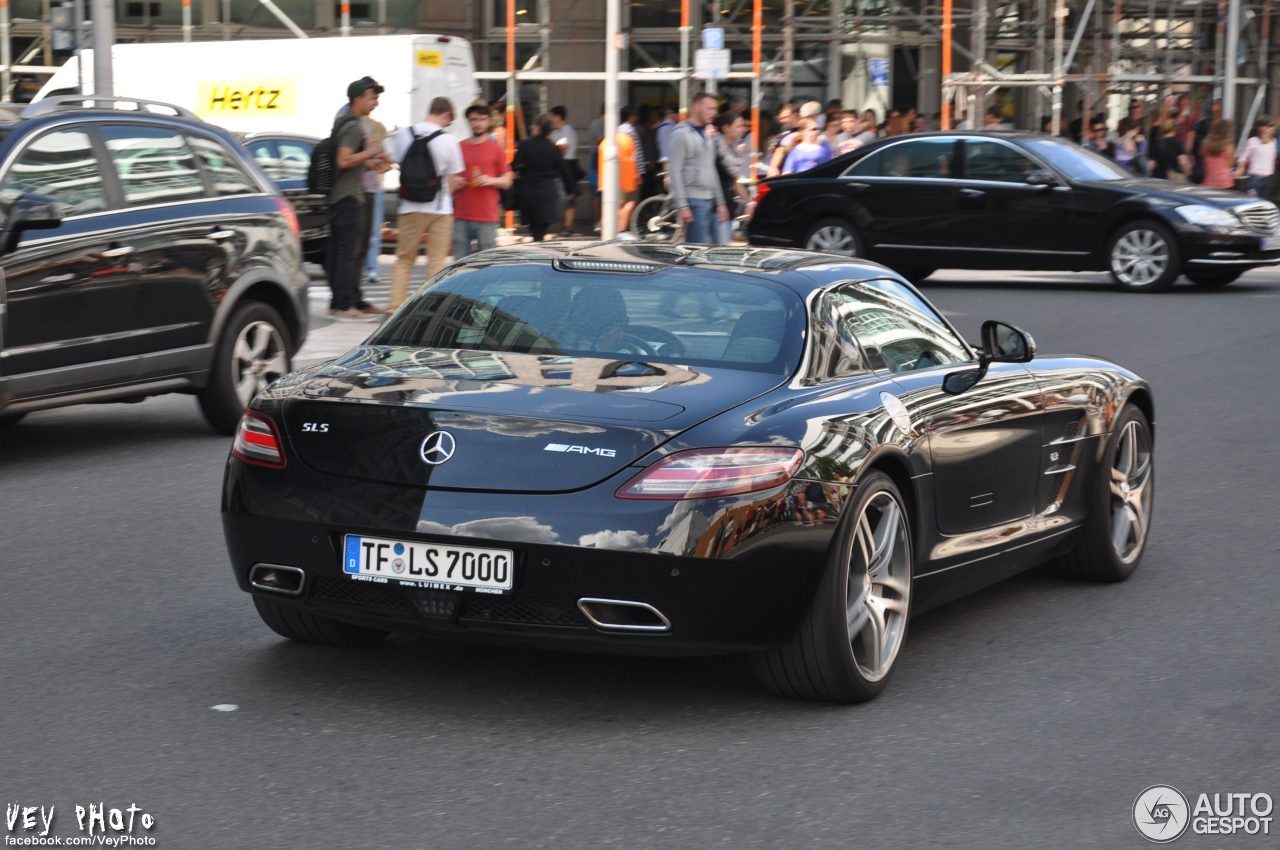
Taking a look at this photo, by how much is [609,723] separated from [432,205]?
36.6ft

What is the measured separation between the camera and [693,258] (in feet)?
18.9

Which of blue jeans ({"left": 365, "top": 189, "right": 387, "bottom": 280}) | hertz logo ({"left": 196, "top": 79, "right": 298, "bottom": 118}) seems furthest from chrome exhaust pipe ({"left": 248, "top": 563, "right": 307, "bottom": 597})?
hertz logo ({"left": 196, "top": 79, "right": 298, "bottom": 118})

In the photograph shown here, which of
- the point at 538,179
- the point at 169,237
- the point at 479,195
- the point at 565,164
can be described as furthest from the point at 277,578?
the point at 565,164

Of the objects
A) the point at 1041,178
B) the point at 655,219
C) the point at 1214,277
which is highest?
the point at 1041,178

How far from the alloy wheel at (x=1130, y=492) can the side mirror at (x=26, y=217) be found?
16.1ft

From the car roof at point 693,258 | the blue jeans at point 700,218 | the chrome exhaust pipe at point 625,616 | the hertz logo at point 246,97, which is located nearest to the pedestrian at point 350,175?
the blue jeans at point 700,218

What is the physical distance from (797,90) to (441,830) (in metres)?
29.5

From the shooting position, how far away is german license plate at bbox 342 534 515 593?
4625 mm

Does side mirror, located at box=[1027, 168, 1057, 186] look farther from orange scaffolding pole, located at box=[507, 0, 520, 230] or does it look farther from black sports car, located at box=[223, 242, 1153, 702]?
black sports car, located at box=[223, 242, 1153, 702]

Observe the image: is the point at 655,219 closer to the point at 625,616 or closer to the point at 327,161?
the point at 327,161

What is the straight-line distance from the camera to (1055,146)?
780 inches

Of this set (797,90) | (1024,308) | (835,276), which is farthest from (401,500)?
(797,90)

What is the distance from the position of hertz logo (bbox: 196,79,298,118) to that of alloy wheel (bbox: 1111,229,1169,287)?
37.8ft

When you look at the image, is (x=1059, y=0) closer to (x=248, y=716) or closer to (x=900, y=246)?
(x=900, y=246)
